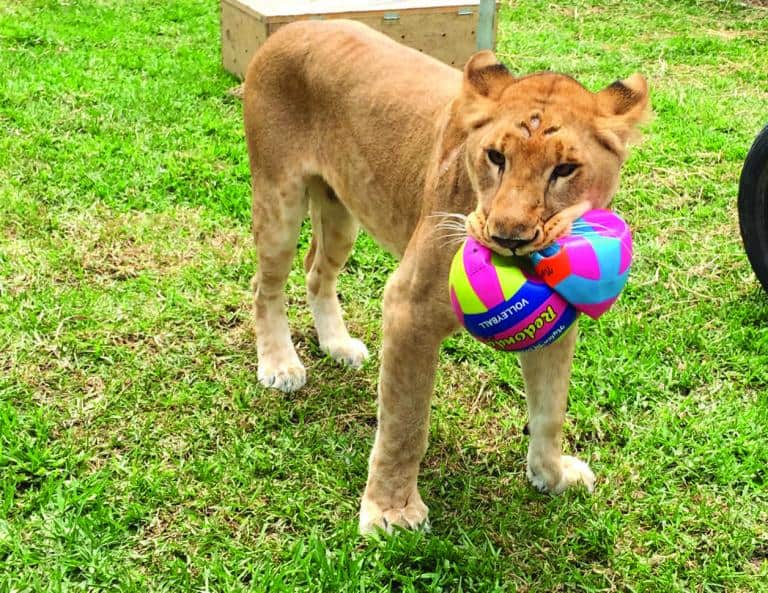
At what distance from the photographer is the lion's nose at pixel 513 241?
210 centimetres

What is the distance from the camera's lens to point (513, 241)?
2.12 metres

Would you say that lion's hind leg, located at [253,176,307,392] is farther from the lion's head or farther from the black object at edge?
the black object at edge

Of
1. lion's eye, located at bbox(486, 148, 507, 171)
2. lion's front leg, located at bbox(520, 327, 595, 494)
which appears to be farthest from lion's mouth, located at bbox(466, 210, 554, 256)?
lion's front leg, located at bbox(520, 327, 595, 494)

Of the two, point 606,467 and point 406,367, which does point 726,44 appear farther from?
point 406,367

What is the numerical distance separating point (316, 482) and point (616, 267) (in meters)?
1.51

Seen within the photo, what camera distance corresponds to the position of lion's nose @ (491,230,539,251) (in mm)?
2102

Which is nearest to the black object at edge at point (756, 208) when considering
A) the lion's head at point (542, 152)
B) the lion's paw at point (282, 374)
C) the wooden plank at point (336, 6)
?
the lion's head at point (542, 152)

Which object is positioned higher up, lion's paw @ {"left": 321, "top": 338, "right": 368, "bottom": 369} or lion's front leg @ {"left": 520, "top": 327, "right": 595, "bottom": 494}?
lion's front leg @ {"left": 520, "top": 327, "right": 595, "bottom": 494}

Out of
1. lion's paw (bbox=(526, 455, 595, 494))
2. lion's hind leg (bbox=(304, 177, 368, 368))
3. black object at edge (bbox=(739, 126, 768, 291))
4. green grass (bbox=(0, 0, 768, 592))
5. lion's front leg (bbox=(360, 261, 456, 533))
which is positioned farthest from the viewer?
black object at edge (bbox=(739, 126, 768, 291))

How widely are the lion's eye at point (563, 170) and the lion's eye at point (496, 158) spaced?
13 centimetres

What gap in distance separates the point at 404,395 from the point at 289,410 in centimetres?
96

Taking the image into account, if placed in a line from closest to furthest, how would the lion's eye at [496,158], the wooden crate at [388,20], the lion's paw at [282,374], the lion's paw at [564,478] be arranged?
1. the lion's eye at [496,158]
2. the lion's paw at [564,478]
3. the lion's paw at [282,374]
4. the wooden crate at [388,20]

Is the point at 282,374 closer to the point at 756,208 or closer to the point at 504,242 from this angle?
the point at 504,242

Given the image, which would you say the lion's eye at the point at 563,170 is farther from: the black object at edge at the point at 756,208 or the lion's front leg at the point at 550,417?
the black object at edge at the point at 756,208
